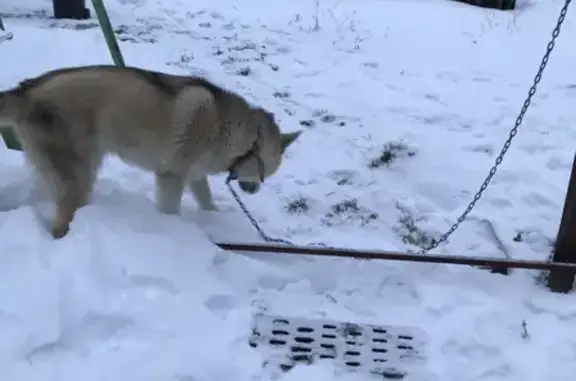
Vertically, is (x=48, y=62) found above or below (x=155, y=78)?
below

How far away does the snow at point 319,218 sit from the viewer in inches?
140

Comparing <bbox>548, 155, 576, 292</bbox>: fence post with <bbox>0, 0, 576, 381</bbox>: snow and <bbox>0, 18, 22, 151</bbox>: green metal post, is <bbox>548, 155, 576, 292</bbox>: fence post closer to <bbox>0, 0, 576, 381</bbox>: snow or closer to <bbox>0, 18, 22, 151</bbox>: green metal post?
<bbox>0, 0, 576, 381</bbox>: snow

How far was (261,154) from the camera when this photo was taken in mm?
4605

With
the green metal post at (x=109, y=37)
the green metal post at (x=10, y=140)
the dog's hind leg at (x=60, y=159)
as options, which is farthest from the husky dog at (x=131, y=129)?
the green metal post at (x=109, y=37)

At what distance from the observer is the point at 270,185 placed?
528 centimetres

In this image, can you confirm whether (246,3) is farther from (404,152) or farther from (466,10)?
(404,152)

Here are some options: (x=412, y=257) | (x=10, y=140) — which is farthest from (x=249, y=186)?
(x=10, y=140)

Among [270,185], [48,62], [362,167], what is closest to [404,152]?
[362,167]

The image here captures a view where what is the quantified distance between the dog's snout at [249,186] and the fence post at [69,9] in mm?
4408

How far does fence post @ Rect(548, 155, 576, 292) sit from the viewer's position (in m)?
4.12

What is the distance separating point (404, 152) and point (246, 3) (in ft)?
15.0

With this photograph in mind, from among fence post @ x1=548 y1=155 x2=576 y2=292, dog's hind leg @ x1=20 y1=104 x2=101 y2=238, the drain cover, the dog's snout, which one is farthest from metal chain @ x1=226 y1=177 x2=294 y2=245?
fence post @ x1=548 y1=155 x2=576 y2=292

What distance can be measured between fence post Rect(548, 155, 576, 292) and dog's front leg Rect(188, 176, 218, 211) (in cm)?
211

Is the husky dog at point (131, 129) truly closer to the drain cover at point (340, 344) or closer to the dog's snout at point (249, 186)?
the dog's snout at point (249, 186)
